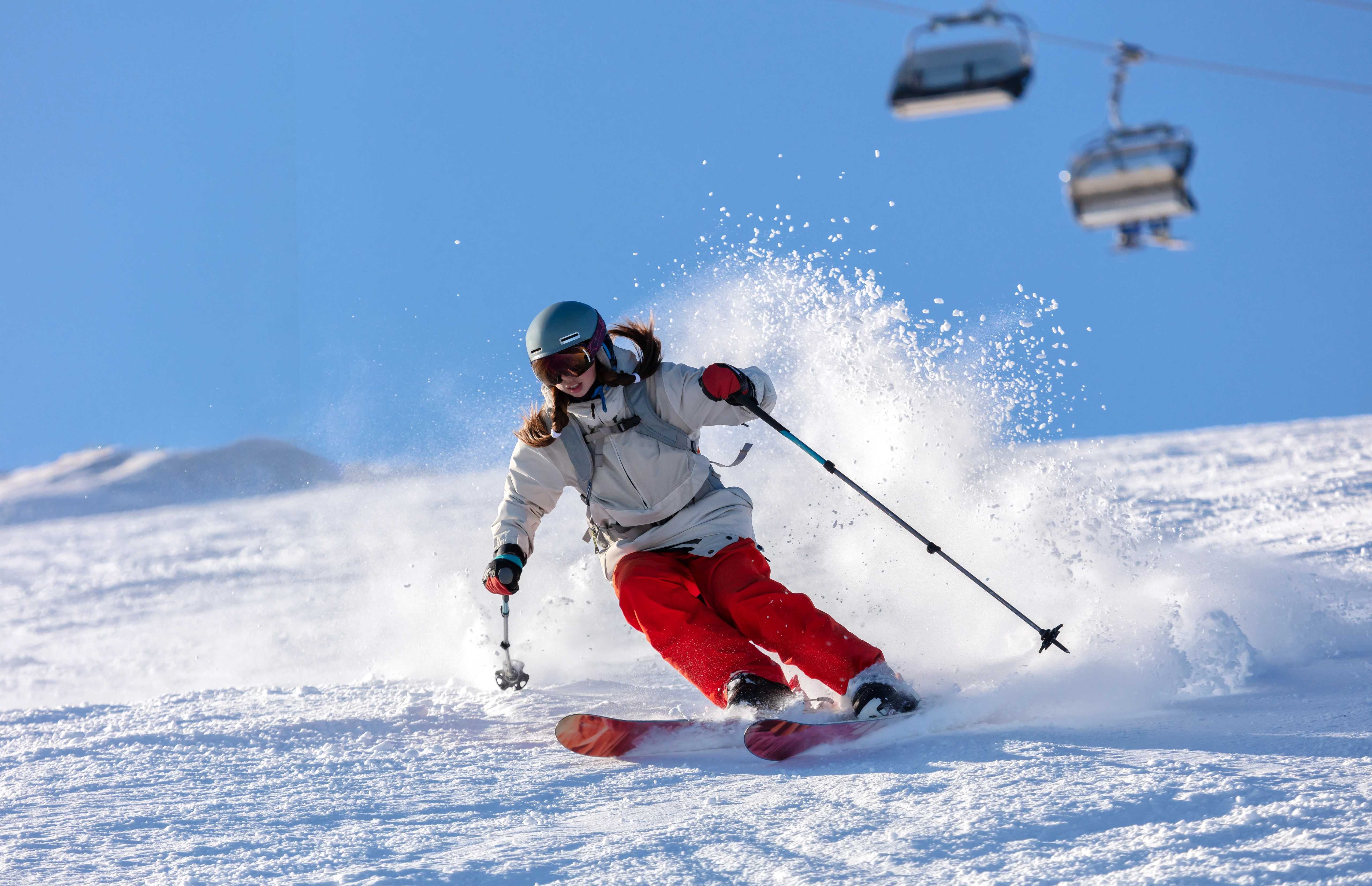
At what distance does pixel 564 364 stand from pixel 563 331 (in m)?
0.11

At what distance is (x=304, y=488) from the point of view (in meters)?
18.5

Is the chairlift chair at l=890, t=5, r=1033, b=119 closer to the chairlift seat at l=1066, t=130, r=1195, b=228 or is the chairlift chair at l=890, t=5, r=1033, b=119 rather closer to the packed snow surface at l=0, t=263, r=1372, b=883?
the chairlift seat at l=1066, t=130, r=1195, b=228

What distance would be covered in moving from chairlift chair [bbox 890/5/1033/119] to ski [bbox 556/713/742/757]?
199cm

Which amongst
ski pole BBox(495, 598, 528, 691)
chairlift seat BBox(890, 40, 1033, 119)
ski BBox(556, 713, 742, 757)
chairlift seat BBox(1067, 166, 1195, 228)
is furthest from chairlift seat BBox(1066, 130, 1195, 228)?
ski pole BBox(495, 598, 528, 691)

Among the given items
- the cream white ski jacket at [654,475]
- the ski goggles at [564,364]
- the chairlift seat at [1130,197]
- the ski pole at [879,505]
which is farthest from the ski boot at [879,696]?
the chairlift seat at [1130,197]

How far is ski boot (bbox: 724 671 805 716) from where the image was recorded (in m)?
3.06

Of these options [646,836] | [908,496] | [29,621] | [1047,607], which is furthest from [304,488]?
[646,836]

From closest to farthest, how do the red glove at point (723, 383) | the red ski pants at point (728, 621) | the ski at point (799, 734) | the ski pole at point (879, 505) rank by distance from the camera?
the ski at point (799, 734), the red ski pants at point (728, 621), the ski pole at point (879, 505), the red glove at point (723, 383)

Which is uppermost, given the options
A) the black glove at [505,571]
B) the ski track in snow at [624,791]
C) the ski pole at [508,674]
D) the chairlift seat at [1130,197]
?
the chairlift seat at [1130,197]

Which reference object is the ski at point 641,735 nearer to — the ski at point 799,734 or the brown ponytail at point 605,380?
the ski at point 799,734

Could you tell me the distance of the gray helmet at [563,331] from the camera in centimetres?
347

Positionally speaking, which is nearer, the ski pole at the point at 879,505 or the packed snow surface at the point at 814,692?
the packed snow surface at the point at 814,692

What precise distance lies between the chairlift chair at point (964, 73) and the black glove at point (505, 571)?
6.40 feet

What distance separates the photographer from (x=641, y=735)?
10.2ft
